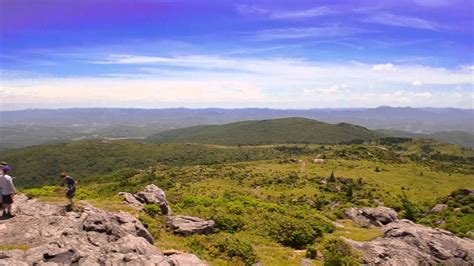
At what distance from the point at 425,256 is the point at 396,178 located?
9221cm

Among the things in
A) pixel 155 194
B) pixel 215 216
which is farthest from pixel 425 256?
pixel 155 194

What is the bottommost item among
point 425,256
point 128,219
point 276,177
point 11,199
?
point 276,177

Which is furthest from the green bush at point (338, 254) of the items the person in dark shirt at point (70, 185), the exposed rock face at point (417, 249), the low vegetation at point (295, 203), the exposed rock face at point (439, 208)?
the exposed rock face at point (439, 208)

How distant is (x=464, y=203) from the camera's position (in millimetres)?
60500

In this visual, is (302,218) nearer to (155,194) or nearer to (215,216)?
(215,216)

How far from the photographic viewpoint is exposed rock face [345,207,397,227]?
4484cm

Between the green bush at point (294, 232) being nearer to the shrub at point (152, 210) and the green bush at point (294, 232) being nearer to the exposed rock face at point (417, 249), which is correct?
the exposed rock face at point (417, 249)

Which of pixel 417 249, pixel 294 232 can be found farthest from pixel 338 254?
pixel 417 249

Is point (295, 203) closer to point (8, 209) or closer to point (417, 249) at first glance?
point (417, 249)

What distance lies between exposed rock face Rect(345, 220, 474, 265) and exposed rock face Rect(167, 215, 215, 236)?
11736mm

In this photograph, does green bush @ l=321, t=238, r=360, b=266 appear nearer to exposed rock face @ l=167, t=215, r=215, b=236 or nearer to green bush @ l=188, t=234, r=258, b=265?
green bush @ l=188, t=234, r=258, b=265

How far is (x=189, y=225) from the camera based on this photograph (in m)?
28.5

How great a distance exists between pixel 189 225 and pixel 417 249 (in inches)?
727

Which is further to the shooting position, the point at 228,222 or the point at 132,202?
the point at 132,202
